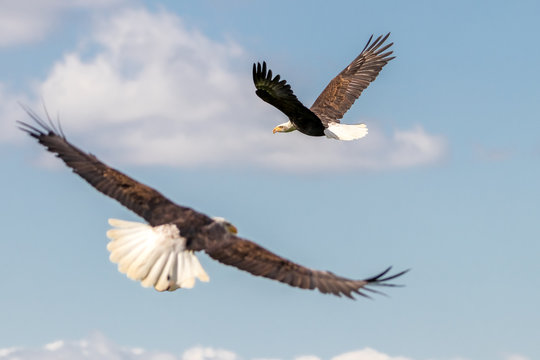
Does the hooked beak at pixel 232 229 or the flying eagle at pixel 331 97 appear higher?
the flying eagle at pixel 331 97

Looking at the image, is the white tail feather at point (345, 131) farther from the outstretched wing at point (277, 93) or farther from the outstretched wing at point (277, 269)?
the outstretched wing at point (277, 269)

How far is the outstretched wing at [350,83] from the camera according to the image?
1596 centimetres

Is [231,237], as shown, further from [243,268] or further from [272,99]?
[272,99]

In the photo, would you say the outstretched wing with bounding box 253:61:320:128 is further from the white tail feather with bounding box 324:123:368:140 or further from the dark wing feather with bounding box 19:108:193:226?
the dark wing feather with bounding box 19:108:193:226

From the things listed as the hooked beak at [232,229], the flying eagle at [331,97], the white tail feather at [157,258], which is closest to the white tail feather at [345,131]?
the flying eagle at [331,97]

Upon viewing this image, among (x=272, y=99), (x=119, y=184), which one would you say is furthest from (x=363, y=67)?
(x=119, y=184)

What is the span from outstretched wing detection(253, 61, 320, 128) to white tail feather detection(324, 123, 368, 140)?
2.15ft

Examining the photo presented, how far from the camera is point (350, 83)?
658 inches

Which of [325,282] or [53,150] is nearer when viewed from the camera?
[325,282]

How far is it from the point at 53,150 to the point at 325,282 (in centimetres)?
309

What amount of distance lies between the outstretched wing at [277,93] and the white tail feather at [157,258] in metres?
5.03

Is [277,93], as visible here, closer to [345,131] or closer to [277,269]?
[345,131]

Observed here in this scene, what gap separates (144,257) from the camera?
26.8ft

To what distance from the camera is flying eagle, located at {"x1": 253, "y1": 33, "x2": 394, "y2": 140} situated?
1324 centimetres
